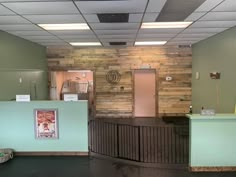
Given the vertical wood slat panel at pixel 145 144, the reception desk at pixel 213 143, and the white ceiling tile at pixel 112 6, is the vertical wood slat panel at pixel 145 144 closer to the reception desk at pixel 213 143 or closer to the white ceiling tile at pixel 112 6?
the reception desk at pixel 213 143

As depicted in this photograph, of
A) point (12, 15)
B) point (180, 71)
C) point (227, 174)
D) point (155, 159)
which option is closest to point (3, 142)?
point (12, 15)

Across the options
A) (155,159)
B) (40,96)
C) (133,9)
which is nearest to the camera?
(133,9)

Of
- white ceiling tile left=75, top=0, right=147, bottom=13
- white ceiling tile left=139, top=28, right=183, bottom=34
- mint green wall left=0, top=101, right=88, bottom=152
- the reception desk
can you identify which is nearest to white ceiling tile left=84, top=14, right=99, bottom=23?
white ceiling tile left=75, top=0, right=147, bottom=13

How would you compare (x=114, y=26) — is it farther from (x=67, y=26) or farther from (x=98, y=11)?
(x=98, y=11)

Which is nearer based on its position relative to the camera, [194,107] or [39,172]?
[39,172]

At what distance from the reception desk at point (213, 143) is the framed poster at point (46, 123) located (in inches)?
116

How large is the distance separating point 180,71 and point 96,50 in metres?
3.47

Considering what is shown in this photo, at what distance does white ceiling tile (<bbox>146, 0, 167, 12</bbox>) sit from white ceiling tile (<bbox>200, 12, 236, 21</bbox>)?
1.08 metres

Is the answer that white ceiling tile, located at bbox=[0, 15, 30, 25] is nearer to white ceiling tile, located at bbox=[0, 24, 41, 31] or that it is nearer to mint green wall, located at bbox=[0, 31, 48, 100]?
white ceiling tile, located at bbox=[0, 24, 41, 31]

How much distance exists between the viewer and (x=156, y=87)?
33.7 ft

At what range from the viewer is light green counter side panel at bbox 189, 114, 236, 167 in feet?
15.3

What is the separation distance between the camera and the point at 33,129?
18.7 ft

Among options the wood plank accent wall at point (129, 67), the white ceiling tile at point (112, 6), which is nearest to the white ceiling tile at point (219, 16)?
the white ceiling tile at point (112, 6)

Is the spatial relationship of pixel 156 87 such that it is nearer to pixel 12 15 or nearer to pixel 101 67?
pixel 101 67
